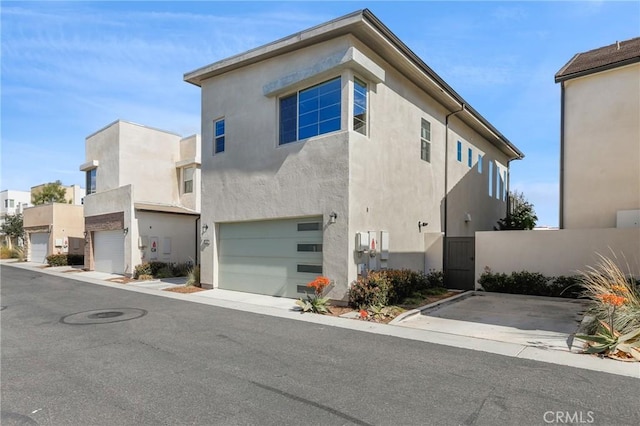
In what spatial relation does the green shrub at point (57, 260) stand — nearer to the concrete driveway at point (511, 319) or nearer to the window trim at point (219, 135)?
the window trim at point (219, 135)

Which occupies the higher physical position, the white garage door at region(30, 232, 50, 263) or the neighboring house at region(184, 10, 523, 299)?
the neighboring house at region(184, 10, 523, 299)

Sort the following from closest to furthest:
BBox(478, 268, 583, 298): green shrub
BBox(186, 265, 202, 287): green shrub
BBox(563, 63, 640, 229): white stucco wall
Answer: BBox(563, 63, 640, 229): white stucco wall, BBox(478, 268, 583, 298): green shrub, BBox(186, 265, 202, 287): green shrub

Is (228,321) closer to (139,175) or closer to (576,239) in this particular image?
(576,239)

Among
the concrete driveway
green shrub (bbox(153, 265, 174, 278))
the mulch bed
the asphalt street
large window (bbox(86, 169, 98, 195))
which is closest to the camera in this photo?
the asphalt street

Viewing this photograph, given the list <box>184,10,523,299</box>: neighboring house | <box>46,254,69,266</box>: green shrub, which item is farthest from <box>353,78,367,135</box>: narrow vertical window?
<box>46,254,69,266</box>: green shrub

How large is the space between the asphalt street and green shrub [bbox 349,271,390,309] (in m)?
1.95

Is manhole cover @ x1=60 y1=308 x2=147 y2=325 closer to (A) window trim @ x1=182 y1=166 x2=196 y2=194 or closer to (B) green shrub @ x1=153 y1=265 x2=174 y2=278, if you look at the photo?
(B) green shrub @ x1=153 y1=265 x2=174 y2=278

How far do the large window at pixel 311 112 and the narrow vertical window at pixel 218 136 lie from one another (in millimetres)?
3177

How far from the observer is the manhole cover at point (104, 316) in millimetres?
8758

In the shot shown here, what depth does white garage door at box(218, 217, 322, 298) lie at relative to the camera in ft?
38.2

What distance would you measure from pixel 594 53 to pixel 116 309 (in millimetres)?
18926

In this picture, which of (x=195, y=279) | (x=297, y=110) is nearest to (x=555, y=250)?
(x=297, y=110)

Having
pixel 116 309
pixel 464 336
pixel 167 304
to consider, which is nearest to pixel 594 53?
pixel 464 336

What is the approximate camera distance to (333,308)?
10336 mm
